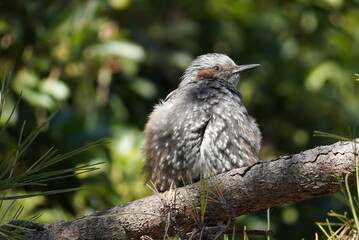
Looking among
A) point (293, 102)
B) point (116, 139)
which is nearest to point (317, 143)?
point (293, 102)

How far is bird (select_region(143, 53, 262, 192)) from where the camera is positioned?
4.90 meters

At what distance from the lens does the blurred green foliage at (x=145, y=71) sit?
7.01m

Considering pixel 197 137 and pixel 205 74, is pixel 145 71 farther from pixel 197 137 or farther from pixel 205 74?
pixel 197 137

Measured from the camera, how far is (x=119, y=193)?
671 centimetres

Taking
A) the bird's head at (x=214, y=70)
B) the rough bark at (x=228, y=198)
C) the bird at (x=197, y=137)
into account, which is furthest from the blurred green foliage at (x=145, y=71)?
the rough bark at (x=228, y=198)

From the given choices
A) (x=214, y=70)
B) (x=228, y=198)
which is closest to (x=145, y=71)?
(x=214, y=70)

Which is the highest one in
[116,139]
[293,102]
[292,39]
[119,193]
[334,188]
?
[292,39]

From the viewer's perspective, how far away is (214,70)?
6.04 metres

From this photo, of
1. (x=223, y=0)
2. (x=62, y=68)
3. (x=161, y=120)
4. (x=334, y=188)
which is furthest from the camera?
(x=223, y=0)

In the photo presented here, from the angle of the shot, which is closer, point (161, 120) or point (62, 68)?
point (161, 120)

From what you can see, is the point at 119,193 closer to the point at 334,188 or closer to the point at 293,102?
the point at 293,102

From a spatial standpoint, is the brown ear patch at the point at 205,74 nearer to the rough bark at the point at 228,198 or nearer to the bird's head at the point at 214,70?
the bird's head at the point at 214,70

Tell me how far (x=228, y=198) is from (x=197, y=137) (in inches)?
52.0

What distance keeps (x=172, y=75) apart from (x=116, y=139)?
1649mm
